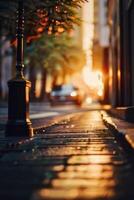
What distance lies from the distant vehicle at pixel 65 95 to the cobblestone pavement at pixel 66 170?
30.9m

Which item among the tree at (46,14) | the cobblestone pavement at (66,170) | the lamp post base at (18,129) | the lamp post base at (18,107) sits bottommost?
the cobblestone pavement at (66,170)

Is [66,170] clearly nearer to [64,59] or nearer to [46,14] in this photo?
[46,14]

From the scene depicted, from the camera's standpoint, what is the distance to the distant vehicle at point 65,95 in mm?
40062

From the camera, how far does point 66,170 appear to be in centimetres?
607

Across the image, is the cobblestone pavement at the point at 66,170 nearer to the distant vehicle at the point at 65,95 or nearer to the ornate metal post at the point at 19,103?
the ornate metal post at the point at 19,103

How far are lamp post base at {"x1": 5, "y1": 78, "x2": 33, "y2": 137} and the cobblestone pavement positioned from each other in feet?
3.47

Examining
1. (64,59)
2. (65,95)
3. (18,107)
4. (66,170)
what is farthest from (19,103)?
(64,59)

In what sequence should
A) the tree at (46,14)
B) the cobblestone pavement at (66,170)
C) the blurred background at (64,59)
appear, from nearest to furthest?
the cobblestone pavement at (66,170) < the tree at (46,14) < the blurred background at (64,59)

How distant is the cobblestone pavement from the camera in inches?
188

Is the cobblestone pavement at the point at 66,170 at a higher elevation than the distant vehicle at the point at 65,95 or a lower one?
lower

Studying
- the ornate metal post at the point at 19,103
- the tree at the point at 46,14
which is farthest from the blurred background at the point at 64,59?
the ornate metal post at the point at 19,103

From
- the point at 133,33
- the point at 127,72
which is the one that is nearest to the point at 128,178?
the point at 133,33

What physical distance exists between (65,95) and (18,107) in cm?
3003

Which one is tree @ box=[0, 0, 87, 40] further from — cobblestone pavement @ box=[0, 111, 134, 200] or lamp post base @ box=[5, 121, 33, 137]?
cobblestone pavement @ box=[0, 111, 134, 200]
